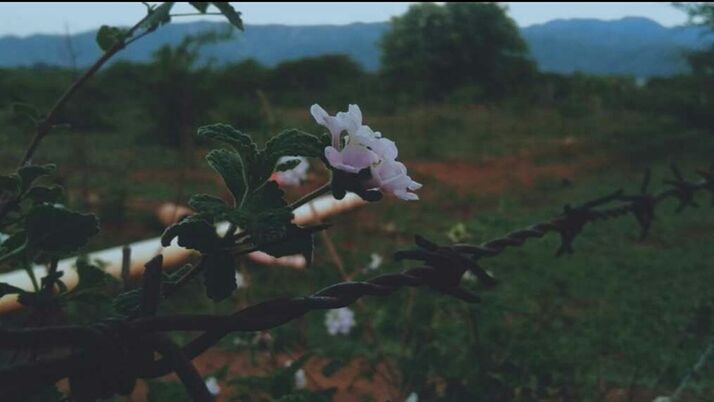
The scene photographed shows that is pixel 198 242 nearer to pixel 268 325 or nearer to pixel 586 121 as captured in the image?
pixel 268 325

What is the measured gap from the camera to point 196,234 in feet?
1.84

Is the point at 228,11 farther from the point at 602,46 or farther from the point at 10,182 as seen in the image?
the point at 602,46

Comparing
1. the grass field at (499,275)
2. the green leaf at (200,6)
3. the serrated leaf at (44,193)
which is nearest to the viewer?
the serrated leaf at (44,193)

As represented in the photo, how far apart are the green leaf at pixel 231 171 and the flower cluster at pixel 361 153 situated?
60 mm

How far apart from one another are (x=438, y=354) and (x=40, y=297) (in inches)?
43.4

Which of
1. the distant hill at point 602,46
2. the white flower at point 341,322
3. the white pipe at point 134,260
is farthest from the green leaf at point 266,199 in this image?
the distant hill at point 602,46

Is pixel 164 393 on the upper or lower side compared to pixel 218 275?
lower

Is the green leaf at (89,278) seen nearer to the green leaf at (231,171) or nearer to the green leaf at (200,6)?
the green leaf at (231,171)

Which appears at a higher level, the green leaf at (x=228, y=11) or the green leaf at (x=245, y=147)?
the green leaf at (x=228, y=11)

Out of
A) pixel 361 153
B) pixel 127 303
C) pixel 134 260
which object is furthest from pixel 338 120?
pixel 134 260

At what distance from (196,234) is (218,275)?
0.03m

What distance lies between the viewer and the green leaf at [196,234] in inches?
21.5

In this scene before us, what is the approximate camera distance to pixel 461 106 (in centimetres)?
1444

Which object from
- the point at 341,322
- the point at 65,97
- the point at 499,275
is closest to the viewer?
the point at 65,97
